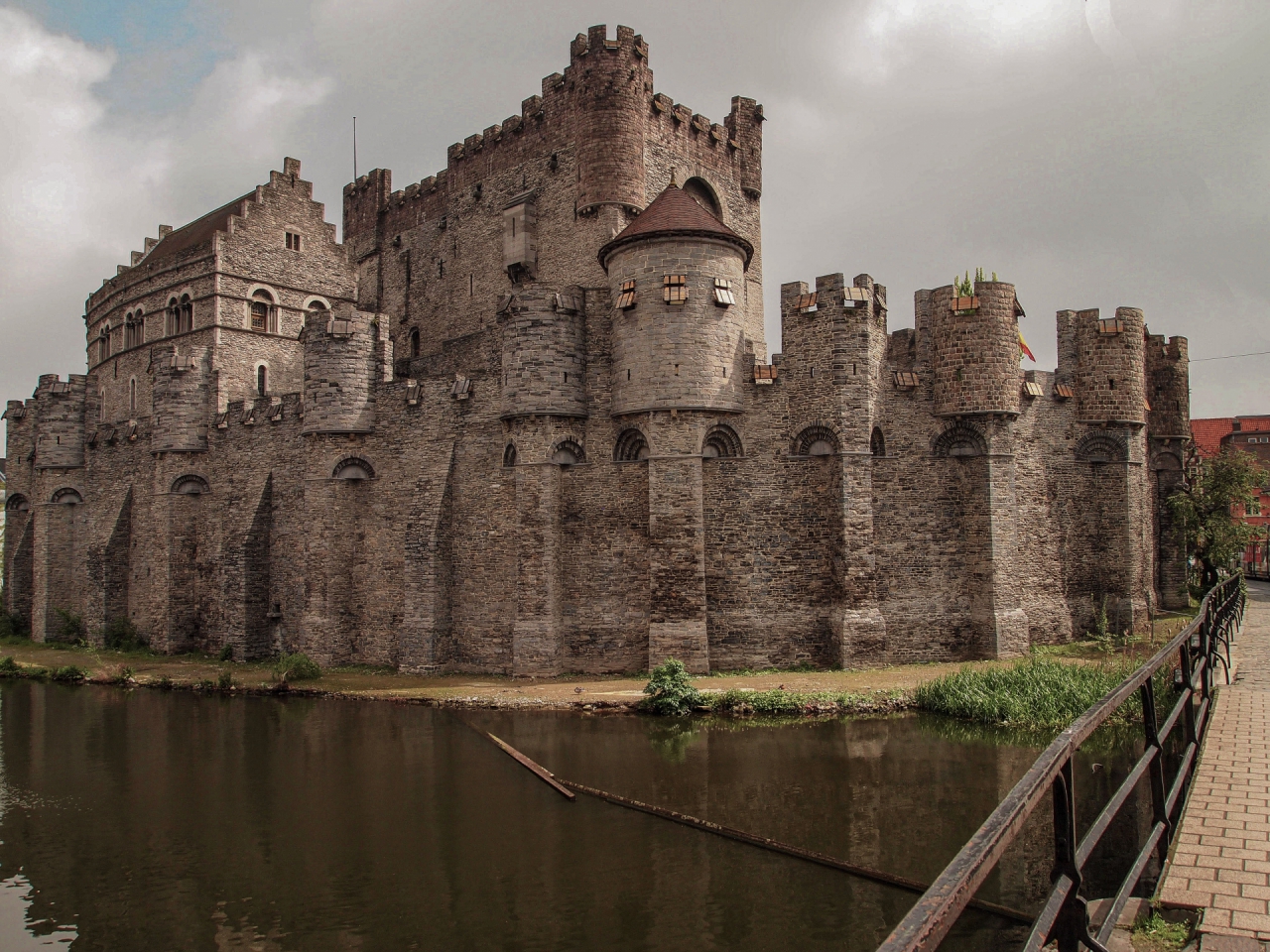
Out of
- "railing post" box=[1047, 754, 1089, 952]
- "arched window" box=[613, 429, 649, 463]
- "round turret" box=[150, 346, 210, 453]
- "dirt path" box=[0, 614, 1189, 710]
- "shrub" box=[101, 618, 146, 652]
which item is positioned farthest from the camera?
"shrub" box=[101, 618, 146, 652]

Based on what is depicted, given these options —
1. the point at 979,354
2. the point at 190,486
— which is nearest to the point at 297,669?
the point at 190,486

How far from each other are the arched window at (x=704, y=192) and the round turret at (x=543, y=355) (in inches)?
328

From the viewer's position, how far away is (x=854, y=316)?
20.4 meters

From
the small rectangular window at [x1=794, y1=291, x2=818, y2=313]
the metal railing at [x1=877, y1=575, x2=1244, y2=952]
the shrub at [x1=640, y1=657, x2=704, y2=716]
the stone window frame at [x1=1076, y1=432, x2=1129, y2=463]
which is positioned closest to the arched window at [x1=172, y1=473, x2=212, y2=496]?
the shrub at [x1=640, y1=657, x2=704, y2=716]

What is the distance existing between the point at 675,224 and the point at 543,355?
4205 mm

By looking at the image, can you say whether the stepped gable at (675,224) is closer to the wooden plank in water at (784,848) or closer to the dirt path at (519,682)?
the dirt path at (519,682)

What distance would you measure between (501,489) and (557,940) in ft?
46.6

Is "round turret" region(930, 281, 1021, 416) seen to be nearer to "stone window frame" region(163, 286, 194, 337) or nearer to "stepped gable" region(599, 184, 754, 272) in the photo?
"stepped gable" region(599, 184, 754, 272)

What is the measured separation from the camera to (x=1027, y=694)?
1585 centimetres

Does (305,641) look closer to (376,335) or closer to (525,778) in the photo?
(376,335)

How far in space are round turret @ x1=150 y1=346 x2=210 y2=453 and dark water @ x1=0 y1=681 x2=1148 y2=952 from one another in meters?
13.2

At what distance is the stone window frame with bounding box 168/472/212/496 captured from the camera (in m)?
28.5

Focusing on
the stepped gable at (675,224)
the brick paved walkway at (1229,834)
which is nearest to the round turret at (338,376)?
the stepped gable at (675,224)

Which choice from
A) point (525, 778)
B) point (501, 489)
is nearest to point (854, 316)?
point (501, 489)
